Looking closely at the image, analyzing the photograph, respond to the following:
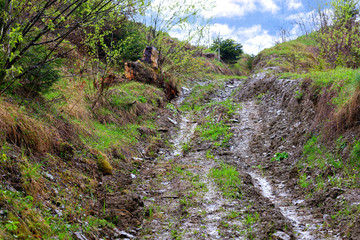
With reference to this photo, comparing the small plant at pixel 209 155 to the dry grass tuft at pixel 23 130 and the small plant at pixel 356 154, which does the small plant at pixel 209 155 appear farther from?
the dry grass tuft at pixel 23 130

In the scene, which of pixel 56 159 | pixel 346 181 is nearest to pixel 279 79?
pixel 346 181

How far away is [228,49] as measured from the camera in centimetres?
3095

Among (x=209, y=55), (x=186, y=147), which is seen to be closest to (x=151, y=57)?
(x=186, y=147)

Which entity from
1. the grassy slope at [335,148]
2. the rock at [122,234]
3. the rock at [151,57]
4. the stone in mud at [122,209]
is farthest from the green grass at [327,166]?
the rock at [151,57]

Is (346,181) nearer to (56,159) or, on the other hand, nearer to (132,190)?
(132,190)

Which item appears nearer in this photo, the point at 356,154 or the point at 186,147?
the point at 356,154

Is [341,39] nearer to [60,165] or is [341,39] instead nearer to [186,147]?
[186,147]

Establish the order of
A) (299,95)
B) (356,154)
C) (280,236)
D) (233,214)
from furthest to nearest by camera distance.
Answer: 1. (299,95)
2. (356,154)
3. (233,214)
4. (280,236)

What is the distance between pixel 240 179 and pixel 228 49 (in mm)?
26474

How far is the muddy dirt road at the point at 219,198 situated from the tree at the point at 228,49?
22464 mm

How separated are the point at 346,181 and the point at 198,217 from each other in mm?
2970

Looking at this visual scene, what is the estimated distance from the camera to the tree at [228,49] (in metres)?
31.0

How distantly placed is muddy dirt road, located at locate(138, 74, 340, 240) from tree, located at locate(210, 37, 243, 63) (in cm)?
2246

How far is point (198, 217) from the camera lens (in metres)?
5.01
